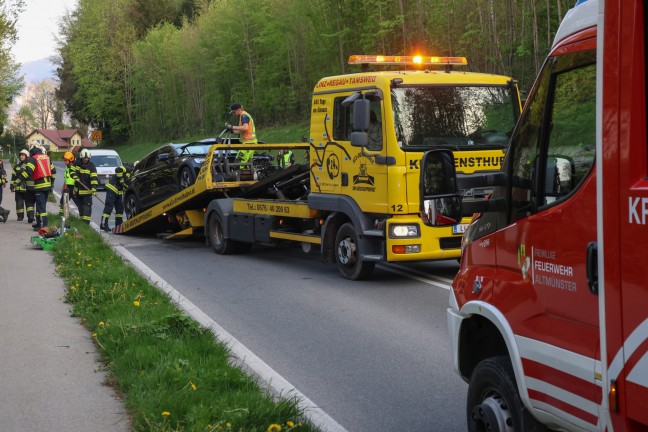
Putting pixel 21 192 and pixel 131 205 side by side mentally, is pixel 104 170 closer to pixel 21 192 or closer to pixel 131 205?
pixel 21 192

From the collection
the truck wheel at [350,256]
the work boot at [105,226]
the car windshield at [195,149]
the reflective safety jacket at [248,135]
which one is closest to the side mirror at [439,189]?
the truck wheel at [350,256]

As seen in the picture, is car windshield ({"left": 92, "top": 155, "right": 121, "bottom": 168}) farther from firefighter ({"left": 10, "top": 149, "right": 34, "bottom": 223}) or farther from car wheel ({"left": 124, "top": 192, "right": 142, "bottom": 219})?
car wheel ({"left": 124, "top": 192, "right": 142, "bottom": 219})

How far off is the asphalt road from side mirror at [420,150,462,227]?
6.15 ft

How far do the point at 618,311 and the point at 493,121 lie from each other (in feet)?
26.4

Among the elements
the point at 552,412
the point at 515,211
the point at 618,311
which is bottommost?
the point at 552,412

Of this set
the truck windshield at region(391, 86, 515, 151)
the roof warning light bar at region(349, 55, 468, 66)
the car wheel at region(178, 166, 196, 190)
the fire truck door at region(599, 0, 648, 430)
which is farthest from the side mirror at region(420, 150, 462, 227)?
the car wheel at region(178, 166, 196, 190)

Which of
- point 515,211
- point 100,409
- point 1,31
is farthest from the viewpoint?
point 1,31

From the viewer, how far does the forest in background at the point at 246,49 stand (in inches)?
971

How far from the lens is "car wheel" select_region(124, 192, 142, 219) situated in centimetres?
1895

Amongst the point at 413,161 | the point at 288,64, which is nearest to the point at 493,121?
the point at 413,161

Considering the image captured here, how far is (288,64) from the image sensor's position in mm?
46562

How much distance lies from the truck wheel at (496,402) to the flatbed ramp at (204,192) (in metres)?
9.93

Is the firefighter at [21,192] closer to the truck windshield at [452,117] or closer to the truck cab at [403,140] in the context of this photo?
the truck cab at [403,140]

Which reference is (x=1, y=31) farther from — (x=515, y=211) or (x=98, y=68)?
(x=98, y=68)
